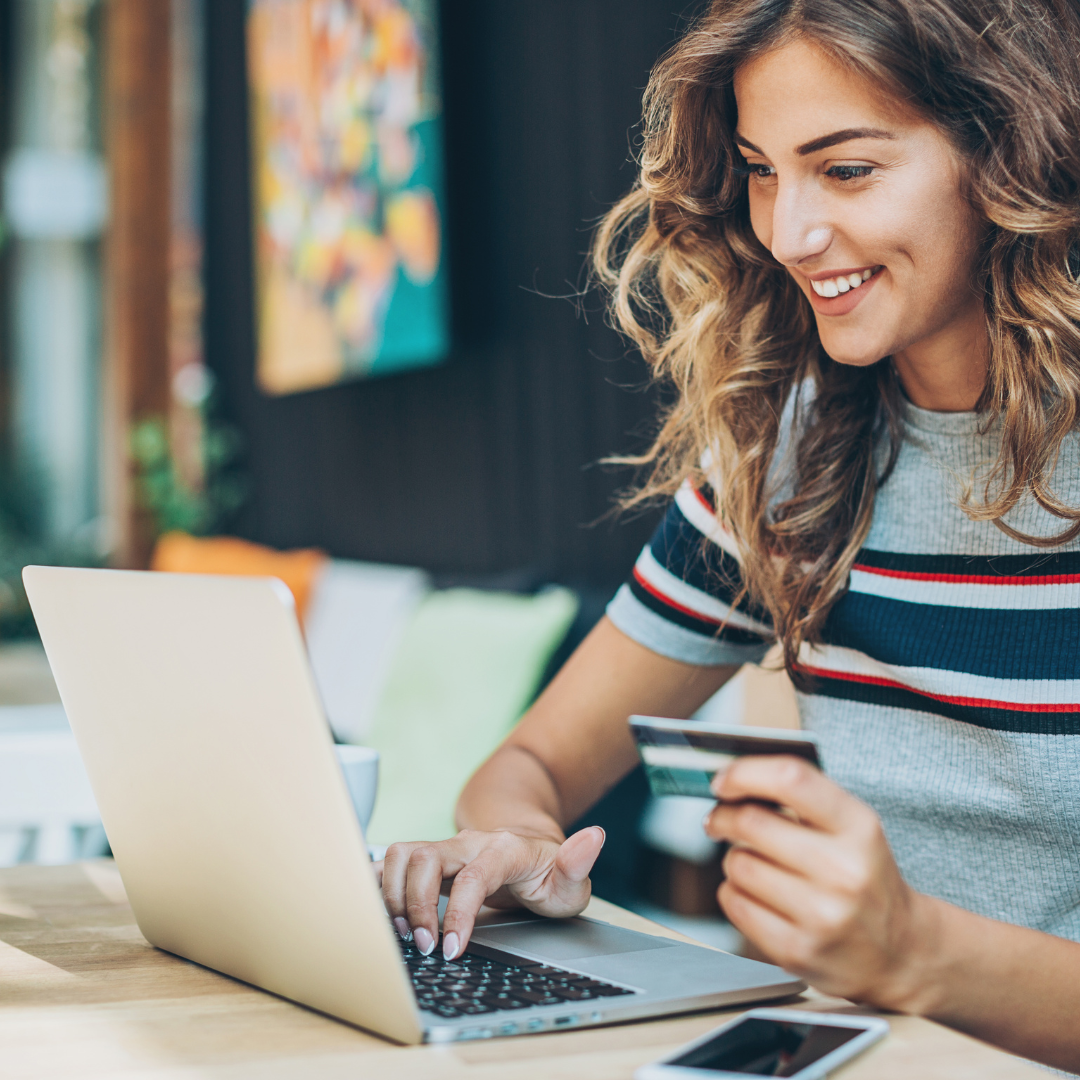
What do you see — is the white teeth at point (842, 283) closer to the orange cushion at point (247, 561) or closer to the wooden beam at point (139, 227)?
the orange cushion at point (247, 561)

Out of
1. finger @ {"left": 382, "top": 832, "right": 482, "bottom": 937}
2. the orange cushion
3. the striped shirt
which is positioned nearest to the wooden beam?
the orange cushion

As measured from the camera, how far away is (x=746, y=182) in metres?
1.16

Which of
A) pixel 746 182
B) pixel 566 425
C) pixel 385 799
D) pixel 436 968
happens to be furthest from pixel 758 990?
pixel 566 425

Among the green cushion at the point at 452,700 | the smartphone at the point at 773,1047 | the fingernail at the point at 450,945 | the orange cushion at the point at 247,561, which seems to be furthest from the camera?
the orange cushion at the point at 247,561

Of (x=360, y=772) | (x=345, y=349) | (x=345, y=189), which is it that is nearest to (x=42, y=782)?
(x=360, y=772)

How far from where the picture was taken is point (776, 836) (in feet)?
1.98

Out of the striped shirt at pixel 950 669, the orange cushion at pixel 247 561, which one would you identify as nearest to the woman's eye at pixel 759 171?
the striped shirt at pixel 950 669

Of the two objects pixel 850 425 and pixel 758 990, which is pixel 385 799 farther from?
pixel 758 990

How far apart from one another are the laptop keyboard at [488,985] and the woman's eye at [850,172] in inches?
25.2

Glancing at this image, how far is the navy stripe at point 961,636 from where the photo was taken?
0.99 metres

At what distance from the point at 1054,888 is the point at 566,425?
1623 millimetres

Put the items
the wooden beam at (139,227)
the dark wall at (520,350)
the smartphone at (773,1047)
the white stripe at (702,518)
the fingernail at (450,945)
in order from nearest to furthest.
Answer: the smartphone at (773,1047), the fingernail at (450,945), the white stripe at (702,518), the dark wall at (520,350), the wooden beam at (139,227)

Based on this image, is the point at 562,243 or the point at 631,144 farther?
the point at 562,243

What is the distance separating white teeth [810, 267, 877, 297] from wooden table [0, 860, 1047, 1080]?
1.89 feet
